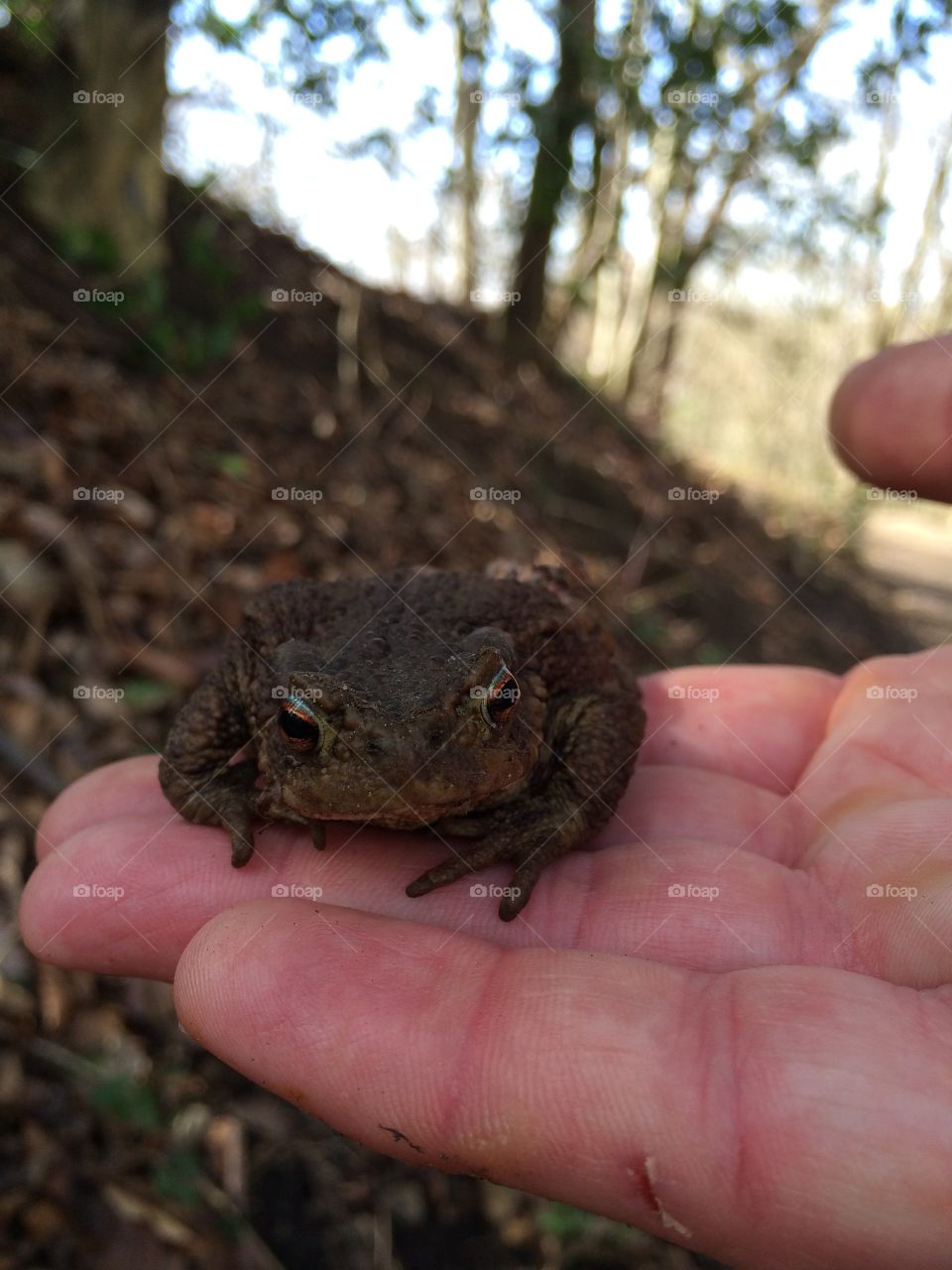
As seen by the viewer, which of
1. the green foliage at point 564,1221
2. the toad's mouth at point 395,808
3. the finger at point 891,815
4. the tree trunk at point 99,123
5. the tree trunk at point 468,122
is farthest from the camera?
the tree trunk at point 468,122

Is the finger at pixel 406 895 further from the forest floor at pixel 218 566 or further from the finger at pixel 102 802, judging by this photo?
the forest floor at pixel 218 566

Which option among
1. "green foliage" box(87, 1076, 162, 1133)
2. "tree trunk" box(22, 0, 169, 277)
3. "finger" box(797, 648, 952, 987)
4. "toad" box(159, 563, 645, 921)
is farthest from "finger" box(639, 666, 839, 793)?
"tree trunk" box(22, 0, 169, 277)

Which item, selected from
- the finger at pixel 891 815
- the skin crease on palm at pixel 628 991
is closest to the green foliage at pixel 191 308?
the skin crease on palm at pixel 628 991

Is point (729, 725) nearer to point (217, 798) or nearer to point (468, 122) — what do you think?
point (217, 798)

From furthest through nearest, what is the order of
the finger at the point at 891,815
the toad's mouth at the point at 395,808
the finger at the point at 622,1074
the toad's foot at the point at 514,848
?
1. the toad's foot at the point at 514,848
2. the toad's mouth at the point at 395,808
3. the finger at the point at 891,815
4. the finger at the point at 622,1074

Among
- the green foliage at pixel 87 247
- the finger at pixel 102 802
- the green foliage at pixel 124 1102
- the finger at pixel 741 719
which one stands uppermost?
the green foliage at pixel 87 247

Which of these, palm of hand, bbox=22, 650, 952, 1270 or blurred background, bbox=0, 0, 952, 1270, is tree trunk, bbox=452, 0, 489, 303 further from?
palm of hand, bbox=22, 650, 952, 1270

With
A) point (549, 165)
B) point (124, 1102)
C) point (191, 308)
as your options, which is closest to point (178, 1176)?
point (124, 1102)
